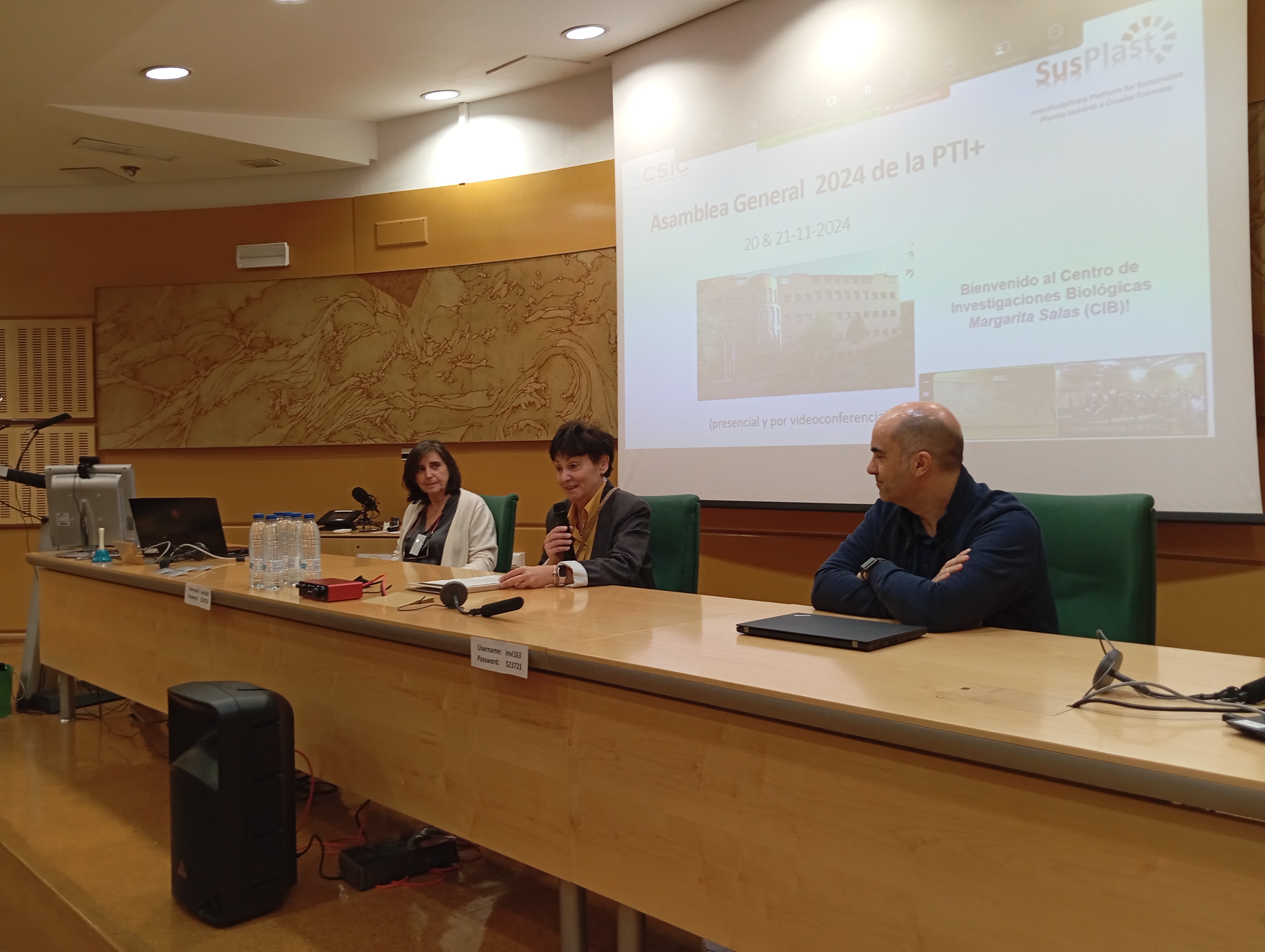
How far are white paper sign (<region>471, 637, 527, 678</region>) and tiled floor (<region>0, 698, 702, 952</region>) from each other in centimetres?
63

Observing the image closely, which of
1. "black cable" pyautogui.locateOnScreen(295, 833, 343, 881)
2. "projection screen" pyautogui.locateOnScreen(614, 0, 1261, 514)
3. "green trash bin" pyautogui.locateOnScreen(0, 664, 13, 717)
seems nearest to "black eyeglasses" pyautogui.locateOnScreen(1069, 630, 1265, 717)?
"black cable" pyautogui.locateOnScreen(295, 833, 343, 881)

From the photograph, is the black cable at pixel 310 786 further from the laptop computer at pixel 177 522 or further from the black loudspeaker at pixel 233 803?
the laptop computer at pixel 177 522

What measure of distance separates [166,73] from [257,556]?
2.88 meters

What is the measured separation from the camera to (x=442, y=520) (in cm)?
369

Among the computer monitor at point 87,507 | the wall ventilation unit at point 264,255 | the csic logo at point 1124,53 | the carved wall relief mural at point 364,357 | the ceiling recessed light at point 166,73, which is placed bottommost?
the computer monitor at point 87,507

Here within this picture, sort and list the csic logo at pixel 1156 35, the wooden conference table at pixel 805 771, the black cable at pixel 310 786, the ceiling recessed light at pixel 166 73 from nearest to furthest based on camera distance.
Answer: the wooden conference table at pixel 805 771 → the csic logo at pixel 1156 35 → the black cable at pixel 310 786 → the ceiling recessed light at pixel 166 73

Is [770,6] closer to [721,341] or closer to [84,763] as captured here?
[721,341]

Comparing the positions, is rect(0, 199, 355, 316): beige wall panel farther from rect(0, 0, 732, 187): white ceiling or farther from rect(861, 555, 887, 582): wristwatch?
rect(861, 555, 887, 582): wristwatch

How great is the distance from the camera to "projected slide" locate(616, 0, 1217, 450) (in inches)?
111

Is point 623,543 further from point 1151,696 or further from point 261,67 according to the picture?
point 261,67

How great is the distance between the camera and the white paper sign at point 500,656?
5.43 ft

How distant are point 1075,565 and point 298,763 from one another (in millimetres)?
2391

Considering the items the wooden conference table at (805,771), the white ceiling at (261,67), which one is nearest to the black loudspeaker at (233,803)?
the wooden conference table at (805,771)

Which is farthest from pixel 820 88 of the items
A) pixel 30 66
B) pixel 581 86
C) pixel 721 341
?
pixel 30 66
